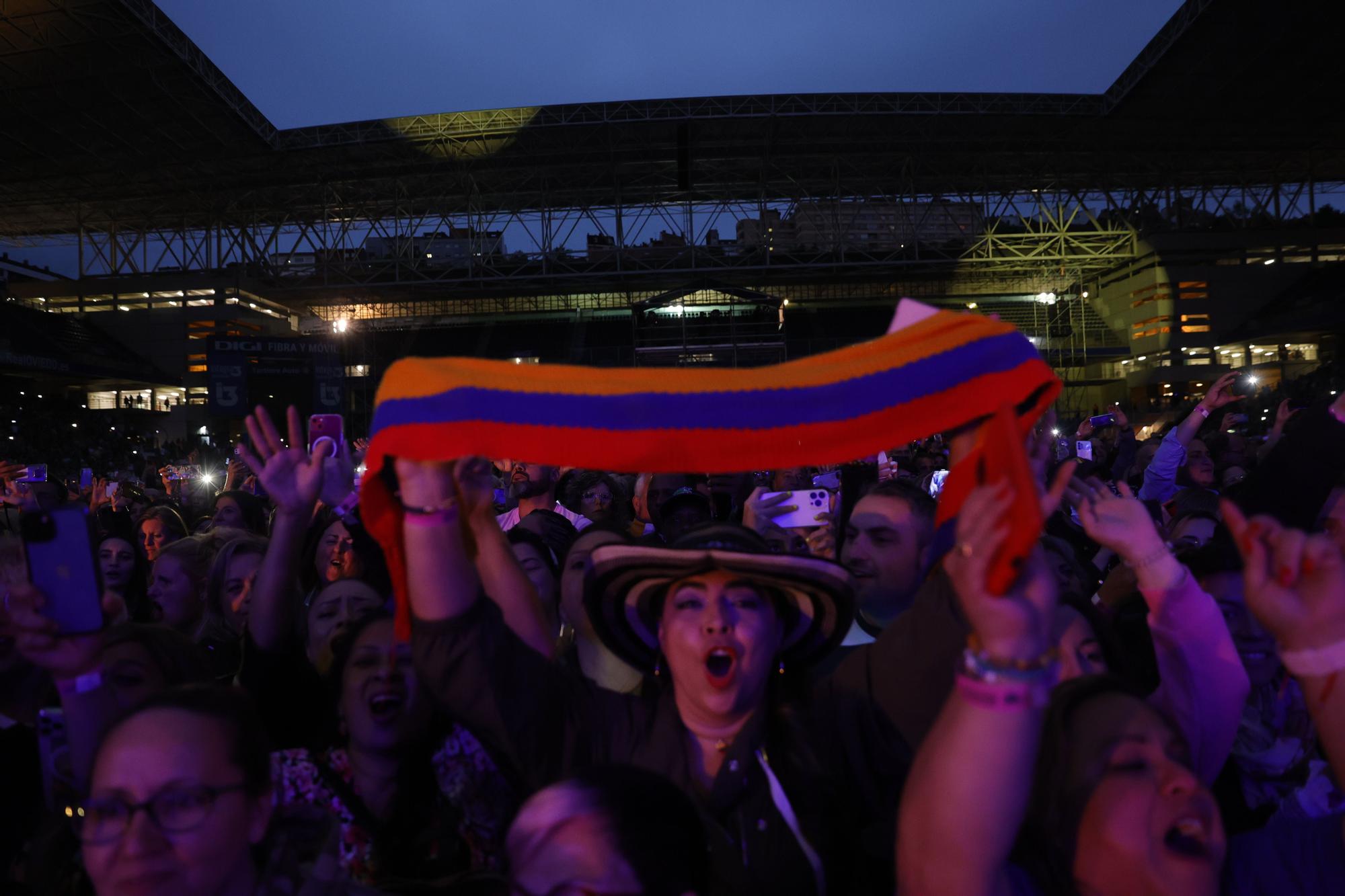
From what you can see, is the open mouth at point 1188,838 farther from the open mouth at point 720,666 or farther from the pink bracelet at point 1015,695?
the open mouth at point 720,666

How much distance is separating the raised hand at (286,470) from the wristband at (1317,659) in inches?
85.1

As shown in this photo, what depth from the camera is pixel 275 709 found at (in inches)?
100

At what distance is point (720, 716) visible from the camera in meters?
1.86

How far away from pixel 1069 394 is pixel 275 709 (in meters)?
33.3

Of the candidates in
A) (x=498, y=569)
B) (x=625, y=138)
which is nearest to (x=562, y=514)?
(x=498, y=569)

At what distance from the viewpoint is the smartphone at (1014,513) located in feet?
3.83

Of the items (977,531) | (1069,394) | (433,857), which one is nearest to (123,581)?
(433,857)

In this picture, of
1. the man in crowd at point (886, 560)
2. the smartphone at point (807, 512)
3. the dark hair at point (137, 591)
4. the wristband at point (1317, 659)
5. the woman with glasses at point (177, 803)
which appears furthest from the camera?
the dark hair at point (137, 591)

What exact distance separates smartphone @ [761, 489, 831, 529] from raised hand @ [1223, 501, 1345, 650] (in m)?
1.90

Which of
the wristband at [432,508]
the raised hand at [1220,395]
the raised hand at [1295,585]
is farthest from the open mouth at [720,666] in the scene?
the raised hand at [1220,395]

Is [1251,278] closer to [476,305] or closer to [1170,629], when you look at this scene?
[476,305]

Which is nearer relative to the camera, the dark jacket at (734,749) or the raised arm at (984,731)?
the raised arm at (984,731)

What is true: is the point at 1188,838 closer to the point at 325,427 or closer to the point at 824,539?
the point at 824,539

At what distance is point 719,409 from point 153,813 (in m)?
1.18
